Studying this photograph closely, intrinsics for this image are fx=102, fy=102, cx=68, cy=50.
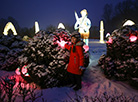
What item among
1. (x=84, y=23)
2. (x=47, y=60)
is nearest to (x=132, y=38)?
(x=47, y=60)

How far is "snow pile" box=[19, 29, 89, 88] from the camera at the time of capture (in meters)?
3.17

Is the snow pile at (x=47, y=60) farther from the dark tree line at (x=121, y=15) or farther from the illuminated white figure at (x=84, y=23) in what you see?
the dark tree line at (x=121, y=15)

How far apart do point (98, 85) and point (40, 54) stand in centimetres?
217

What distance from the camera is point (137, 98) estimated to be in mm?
2764

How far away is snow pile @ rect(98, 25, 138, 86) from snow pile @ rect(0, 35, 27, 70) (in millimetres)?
4166

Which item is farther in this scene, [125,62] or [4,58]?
[4,58]

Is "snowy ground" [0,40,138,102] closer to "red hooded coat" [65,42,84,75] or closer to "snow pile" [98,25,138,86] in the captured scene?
"snow pile" [98,25,138,86]

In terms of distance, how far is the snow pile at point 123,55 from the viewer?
3.31 m

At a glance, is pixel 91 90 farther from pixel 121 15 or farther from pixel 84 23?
pixel 121 15

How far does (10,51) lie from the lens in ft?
16.7

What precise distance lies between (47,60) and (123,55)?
2.64 metres

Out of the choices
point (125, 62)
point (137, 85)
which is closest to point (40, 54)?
point (125, 62)

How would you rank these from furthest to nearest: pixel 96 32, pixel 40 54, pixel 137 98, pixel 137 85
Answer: pixel 96 32, pixel 40 54, pixel 137 85, pixel 137 98

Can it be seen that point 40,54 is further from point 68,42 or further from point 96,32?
point 96,32
